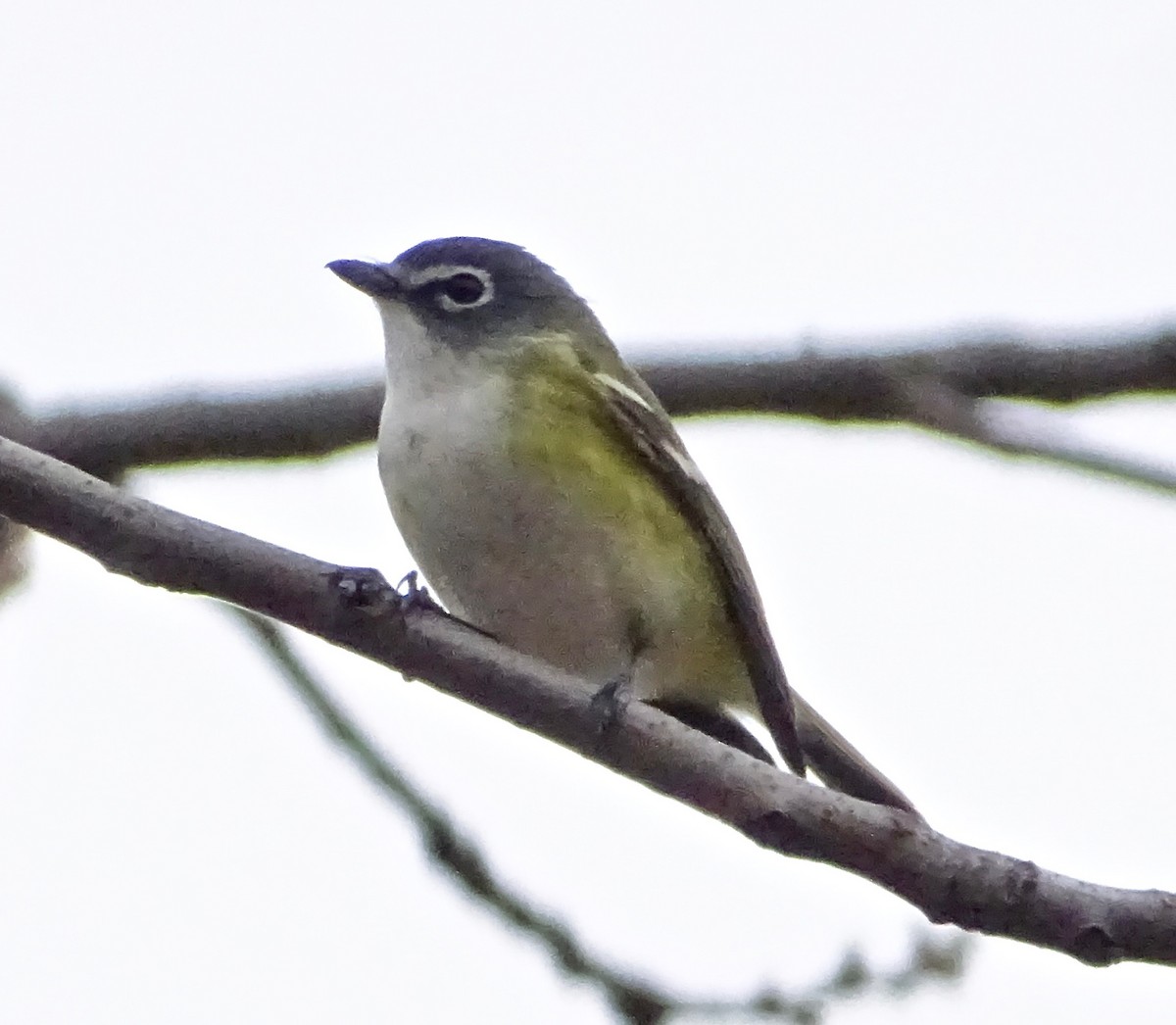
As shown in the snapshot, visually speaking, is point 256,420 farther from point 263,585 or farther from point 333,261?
point 263,585

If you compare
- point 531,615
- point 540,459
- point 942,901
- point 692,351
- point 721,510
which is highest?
point 692,351

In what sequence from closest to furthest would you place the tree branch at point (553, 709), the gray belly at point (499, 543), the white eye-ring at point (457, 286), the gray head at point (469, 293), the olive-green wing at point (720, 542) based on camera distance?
the tree branch at point (553, 709) < the gray belly at point (499, 543) < the olive-green wing at point (720, 542) < the gray head at point (469, 293) < the white eye-ring at point (457, 286)

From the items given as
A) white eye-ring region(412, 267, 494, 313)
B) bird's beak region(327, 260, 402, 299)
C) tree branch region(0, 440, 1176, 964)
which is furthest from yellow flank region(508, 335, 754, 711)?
tree branch region(0, 440, 1176, 964)

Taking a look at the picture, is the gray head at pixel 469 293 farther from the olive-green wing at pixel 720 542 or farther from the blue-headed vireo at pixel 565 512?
the olive-green wing at pixel 720 542

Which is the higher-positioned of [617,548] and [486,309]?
[486,309]

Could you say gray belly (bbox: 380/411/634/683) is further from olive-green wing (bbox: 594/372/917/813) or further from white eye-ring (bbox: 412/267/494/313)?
white eye-ring (bbox: 412/267/494/313)

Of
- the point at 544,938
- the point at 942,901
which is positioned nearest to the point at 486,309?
the point at 544,938

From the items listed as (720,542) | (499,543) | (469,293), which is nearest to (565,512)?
(499,543)

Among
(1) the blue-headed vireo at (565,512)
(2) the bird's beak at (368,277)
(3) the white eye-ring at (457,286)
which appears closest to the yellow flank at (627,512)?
(1) the blue-headed vireo at (565,512)
